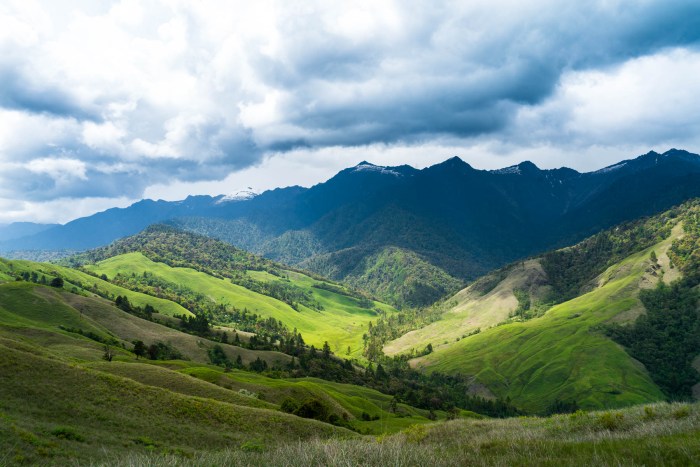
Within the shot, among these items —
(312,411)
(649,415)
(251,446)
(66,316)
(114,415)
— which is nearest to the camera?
(649,415)

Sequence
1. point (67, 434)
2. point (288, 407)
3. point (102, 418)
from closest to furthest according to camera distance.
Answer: point (67, 434), point (102, 418), point (288, 407)

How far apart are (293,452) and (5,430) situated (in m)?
31.0

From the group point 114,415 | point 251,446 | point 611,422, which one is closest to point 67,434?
point 114,415

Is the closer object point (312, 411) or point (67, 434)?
point (67, 434)

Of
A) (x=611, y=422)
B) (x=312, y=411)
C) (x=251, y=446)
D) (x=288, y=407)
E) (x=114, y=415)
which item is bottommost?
(x=312, y=411)

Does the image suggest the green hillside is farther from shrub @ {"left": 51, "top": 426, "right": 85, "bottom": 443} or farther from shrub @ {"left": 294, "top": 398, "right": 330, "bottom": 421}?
shrub @ {"left": 294, "top": 398, "right": 330, "bottom": 421}

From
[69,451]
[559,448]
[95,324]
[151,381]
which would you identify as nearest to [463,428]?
[559,448]

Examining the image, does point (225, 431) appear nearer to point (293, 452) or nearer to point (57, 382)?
point (57, 382)

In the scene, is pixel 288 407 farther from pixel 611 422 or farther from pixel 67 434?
pixel 611 422

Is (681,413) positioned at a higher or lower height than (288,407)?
higher

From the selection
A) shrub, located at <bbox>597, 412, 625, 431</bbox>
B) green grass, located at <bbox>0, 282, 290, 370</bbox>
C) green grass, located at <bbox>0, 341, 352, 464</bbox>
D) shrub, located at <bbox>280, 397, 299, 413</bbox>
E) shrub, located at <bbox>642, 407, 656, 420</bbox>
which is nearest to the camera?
shrub, located at <bbox>597, 412, 625, 431</bbox>

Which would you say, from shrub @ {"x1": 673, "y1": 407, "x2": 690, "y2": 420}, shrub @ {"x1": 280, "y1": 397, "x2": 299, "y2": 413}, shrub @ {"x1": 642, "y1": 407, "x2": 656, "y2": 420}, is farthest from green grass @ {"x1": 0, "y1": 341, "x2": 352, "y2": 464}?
shrub @ {"x1": 673, "y1": 407, "x2": 690, "y2": 420}

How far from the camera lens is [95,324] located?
17650 cm

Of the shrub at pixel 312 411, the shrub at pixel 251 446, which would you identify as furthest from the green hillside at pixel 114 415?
the shrub at pixel 312 411
